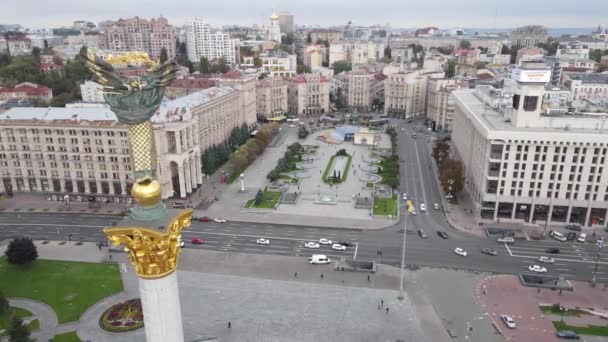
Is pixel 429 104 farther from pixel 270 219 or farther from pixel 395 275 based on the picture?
pixel 395 275

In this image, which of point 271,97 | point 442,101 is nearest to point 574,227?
point 442,101

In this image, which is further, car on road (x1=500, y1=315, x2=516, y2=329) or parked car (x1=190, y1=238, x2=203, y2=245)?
parked car (x1=190, y1=238, x2=203, y2=245)

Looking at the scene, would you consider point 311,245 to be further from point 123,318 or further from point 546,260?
point 546,260

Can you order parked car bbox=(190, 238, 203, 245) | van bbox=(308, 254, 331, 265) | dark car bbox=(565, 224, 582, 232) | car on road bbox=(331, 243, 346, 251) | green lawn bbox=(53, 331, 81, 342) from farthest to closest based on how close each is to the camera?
dark car bbox=(565, 224, 582, 232) → parked car bbox=(190, 238, 203, 245) → car on road bbox=(331, 243, 346, 251) → van bbox=(308, 254, 331, 265) → green lawn bbox=(53, 331, 81, 342)

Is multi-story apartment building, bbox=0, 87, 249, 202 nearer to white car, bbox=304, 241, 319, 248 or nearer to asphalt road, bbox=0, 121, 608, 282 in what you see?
asphalt road, bbox=0, 121, 608, 282

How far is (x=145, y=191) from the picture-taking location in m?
19.3

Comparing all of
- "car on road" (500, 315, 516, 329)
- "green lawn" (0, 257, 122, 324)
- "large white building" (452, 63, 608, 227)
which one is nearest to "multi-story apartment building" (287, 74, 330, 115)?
"large white building" (452, 63, 608, 227)

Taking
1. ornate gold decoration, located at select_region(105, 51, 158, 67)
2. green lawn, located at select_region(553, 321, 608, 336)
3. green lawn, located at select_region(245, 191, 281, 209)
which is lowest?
green lawn, located at select_region(553, 321, 608, 336)

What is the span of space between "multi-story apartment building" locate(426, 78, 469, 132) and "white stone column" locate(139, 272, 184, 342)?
446 feet

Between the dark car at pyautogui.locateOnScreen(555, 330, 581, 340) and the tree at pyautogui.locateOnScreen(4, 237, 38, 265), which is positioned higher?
the tree at pyautogui.locateOnScreen(4, 237, 38, 265)

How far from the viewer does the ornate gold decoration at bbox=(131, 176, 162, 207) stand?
19297mm

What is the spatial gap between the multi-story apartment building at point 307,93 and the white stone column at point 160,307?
158328 millimetres

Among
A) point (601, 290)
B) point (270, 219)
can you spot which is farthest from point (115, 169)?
point (601, 290)

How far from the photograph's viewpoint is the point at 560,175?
256 feet
